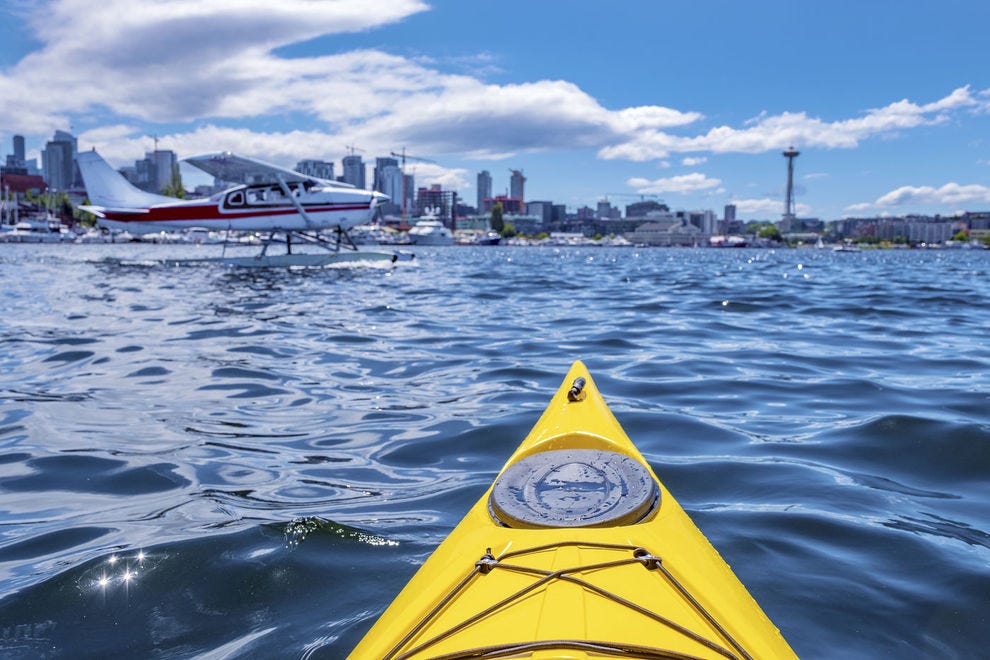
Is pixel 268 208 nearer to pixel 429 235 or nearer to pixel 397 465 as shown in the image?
pixel 397 465

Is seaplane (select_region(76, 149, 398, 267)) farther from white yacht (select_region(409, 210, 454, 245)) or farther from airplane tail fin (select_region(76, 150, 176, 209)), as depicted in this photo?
white yacht (select_region(409, 210, 454, 245))

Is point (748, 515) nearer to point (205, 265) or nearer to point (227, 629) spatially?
point (227, 629)

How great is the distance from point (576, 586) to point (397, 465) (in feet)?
9.91

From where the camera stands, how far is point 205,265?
29562 mm

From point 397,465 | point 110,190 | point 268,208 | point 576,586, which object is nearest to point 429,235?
point 110,190

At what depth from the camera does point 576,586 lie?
6.33 ft

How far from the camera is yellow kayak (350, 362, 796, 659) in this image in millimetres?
1746

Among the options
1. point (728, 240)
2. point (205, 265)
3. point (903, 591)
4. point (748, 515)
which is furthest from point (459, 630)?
point (728, 240)

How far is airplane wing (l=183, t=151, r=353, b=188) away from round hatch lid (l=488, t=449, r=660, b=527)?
24976 mm

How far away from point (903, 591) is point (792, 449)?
2.05m

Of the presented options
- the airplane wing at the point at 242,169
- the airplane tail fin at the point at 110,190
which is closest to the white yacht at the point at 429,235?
the airplane tail fin at the point at 110,190

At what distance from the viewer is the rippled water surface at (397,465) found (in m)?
2.88

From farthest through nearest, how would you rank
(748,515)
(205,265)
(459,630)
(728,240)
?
(728,240), (205,265), (748,515), (459,630)

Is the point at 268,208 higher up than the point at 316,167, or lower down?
lower down
